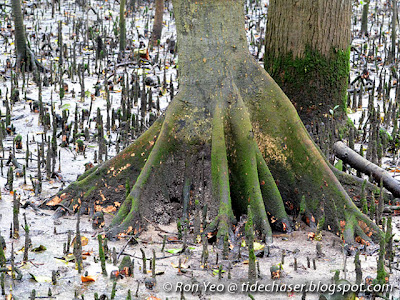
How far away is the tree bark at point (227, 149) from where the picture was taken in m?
3.64

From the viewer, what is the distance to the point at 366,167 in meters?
4.40

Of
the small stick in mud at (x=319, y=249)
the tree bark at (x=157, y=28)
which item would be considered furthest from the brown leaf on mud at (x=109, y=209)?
the tree bark at (x=157, y=28)

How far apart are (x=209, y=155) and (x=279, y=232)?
0.68 m

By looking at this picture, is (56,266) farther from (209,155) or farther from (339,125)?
(339,125)

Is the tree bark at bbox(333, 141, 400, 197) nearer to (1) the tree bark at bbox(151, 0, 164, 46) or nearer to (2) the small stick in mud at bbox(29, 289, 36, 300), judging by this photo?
(2) the small stick in mud at bbox(29, 289, 36, 300)

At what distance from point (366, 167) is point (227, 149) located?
1.31m

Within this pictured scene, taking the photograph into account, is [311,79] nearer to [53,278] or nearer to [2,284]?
[53,278]

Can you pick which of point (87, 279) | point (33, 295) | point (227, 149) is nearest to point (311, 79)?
point (227, 149)

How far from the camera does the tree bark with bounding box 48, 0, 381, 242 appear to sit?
364 centimetres

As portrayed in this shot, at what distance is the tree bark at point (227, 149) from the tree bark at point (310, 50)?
63.8 inches

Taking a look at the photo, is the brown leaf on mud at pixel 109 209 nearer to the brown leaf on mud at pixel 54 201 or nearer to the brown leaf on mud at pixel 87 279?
the brown leaf on mud at pixel 54 201

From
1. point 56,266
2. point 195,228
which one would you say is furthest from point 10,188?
point 195,228

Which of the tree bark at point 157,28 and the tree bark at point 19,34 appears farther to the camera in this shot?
the tree bark at point 157,28

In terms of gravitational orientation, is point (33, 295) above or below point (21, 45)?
below
